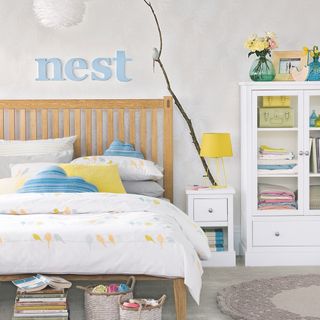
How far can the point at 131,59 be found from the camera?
5.66 m

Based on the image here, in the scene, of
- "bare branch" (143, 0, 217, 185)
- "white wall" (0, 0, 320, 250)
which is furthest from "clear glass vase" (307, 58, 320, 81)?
"bare branch" (143, 0, 217, 185)

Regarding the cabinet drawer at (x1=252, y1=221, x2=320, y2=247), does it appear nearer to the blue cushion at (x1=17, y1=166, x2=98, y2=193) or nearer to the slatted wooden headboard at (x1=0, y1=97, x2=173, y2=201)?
the slatted wooden headboard at (x1=0, y1=97, x2=173, y2=201)

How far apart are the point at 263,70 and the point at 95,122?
133 cm

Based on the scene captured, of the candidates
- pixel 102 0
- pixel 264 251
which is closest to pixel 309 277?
pixel 264 251

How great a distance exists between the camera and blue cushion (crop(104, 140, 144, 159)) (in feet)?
17.7

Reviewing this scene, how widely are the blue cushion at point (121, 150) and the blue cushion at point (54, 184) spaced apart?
758 millimetres

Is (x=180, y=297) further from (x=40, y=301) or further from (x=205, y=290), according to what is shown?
(x=205, y=290)

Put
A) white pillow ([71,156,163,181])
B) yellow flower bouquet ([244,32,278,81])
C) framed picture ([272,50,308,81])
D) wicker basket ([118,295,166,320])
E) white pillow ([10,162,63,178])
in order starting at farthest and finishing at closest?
framed picture ([272,50,308,81])
yellow flower bouquet ([244,32,278,81])
white pillow ([71,156,163,181])
white pillow ([10,162,63,178])
wicker basket ([118,295,166,320])

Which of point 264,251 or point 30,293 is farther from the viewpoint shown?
point 264,251

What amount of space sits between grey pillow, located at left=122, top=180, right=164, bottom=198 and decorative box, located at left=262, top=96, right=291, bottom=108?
3.23 feet

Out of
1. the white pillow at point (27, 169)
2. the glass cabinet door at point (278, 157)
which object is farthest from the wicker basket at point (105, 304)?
the glass cabinet door at point (278, 157)

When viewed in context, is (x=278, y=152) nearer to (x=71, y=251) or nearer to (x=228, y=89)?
(x=228, y=89)

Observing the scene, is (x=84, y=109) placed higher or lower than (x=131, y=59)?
lower

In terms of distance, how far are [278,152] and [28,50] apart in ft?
6.71
